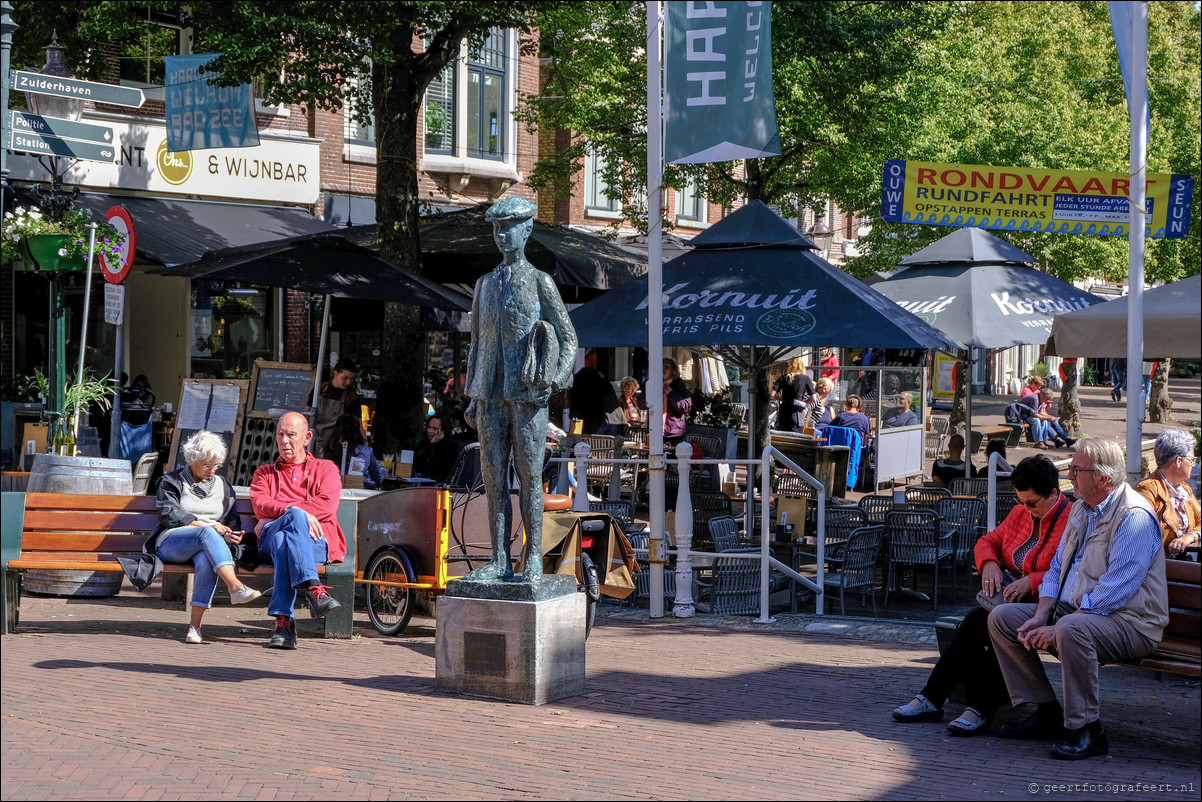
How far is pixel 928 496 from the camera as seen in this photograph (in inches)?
497

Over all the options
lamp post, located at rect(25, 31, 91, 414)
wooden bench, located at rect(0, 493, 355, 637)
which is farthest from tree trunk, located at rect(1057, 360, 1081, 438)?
wooden bench, located at rect(0, 493, 355, 637)

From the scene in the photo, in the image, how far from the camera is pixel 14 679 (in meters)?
6.92

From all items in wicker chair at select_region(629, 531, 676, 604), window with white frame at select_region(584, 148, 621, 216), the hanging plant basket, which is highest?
window with white frame at select_region(584, 148, 621, 216)

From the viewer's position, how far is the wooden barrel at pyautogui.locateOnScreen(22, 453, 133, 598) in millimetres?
9711

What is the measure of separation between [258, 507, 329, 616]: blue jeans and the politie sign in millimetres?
6855

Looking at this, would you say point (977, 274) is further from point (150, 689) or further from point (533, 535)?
point (150, 689)

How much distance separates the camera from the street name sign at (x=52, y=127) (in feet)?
32.6

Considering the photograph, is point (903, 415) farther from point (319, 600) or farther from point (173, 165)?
point (319, 600)

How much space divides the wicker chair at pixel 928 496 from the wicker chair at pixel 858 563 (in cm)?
160

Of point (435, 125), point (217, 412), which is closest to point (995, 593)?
point (217, 412)

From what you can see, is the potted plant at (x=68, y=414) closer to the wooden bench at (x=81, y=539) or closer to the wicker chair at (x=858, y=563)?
the wooden bench at (x=81, y=539)

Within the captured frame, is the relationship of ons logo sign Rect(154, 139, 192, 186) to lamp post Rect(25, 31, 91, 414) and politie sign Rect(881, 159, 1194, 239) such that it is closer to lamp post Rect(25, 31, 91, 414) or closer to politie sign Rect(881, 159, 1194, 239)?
lamp post Rect(25, 31, 91, 414)

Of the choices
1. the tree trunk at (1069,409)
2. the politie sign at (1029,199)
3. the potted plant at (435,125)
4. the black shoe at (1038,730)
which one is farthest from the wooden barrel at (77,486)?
the tree trunk at (1069,409)

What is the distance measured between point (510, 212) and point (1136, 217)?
4118 mm
